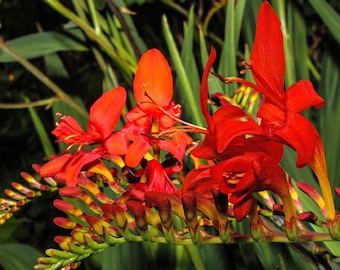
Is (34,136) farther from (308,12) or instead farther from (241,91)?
(241,91)

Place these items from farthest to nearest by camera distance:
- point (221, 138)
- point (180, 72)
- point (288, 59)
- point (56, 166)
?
point (288, 59)
point (180, 72)
point (56, 166)
point (221, 138)

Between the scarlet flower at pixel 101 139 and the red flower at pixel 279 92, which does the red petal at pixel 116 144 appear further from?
the red flower at pixel 279 92

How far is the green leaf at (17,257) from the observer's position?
757 mm

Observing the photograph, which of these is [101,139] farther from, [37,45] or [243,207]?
[37,45]

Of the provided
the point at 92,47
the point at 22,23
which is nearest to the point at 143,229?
the point at 92,47

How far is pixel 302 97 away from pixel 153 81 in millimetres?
129

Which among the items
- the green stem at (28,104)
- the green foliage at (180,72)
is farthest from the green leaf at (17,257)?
the green stem at (28,104)

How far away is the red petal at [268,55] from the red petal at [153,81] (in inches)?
3.6

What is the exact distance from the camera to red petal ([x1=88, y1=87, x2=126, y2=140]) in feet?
1.55

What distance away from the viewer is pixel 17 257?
773mm

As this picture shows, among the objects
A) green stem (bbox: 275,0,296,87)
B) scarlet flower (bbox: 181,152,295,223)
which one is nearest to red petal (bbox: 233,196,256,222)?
scarlet flower (bbox: 181,152,295,223)

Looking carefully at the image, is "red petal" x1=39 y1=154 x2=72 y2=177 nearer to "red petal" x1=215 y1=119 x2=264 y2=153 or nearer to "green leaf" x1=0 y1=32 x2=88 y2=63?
"red petal" x1=215 y1=119 x2=264 y2=153

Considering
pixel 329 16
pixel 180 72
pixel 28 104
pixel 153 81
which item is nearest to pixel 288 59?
pixel 329 16

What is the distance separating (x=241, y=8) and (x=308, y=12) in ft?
2.76
